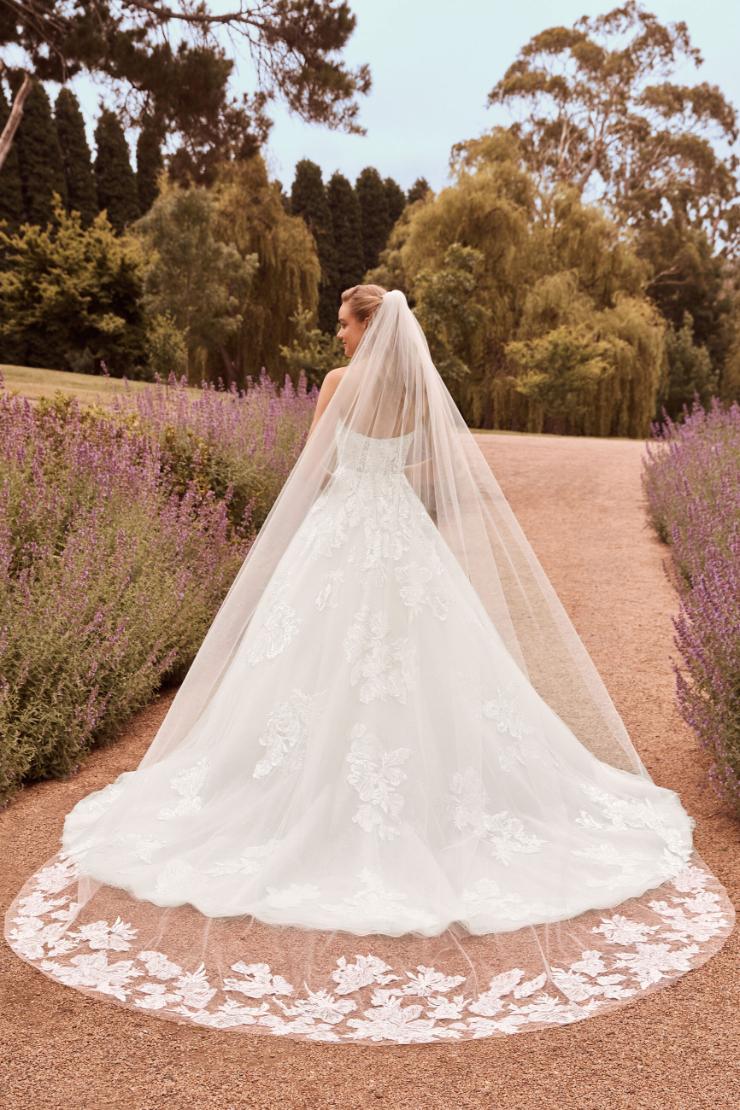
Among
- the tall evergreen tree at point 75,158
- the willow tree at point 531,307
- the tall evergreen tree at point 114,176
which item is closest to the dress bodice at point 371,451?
the willow tree at point 531,307

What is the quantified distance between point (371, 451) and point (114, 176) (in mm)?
26824

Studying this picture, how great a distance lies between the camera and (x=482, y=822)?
3068 millimetres

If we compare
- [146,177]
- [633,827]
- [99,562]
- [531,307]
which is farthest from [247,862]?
[146,177]

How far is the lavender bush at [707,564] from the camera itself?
11.8ft

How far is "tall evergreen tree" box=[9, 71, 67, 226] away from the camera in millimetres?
25031

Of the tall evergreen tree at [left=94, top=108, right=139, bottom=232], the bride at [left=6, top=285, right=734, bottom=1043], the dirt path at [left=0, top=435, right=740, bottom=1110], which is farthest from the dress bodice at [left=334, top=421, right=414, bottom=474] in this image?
the tall evergreen tree at [left=94, top=108, right=139, bottom=232]

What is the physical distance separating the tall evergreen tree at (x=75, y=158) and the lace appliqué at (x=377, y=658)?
25869mm

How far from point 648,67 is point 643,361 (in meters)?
14.8

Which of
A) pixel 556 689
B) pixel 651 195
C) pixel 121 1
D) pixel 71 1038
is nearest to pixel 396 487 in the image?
pixel 556 689

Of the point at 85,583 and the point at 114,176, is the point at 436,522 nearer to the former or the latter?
the point at 85,583

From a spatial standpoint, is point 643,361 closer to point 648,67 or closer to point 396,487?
point 648,67

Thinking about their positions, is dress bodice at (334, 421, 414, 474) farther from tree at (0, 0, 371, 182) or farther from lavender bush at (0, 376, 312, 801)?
tree at (0, 0, 371, 182)

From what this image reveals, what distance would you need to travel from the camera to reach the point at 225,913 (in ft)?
9.05

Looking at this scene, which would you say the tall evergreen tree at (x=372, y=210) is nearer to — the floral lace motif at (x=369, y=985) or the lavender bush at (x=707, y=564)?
the lavender bush at (x=707, y=564)
